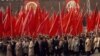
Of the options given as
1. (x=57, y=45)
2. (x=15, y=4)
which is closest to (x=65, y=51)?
(x=57, y=45)

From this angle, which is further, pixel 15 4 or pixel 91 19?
pixel 15 4

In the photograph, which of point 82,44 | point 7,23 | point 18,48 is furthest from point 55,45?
point 7,23

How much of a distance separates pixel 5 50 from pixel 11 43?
0.77 meters

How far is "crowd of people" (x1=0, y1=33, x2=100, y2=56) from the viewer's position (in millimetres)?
30875

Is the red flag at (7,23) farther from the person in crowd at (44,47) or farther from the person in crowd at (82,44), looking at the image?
the person in crowd at (82,44)

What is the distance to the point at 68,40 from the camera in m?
31.8

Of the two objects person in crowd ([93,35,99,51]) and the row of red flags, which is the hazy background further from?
person in crowd ([93,35,99,51])

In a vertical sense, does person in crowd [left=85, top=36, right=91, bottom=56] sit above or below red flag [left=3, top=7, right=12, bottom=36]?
below

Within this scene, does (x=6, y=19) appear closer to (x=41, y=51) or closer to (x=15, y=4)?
(x=41, y=51)

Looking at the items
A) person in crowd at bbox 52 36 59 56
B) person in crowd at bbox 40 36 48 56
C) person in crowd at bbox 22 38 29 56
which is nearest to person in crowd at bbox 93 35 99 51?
person in crowd at bbox 52 36 59 56

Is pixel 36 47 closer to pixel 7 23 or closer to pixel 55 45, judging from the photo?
pixel 55 45

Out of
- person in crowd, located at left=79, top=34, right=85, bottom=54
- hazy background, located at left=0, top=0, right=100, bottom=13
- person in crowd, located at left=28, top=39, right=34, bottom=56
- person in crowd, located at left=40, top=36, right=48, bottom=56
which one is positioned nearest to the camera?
person in crowd, located at left=28, top=39, right=34, bottom=56

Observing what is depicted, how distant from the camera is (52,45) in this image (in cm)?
3172

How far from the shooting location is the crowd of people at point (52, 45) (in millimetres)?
30875
